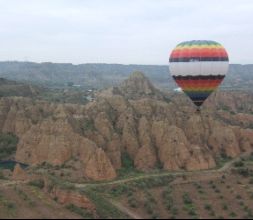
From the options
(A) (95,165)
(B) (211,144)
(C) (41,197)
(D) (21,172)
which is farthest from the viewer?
(B) (211,144)

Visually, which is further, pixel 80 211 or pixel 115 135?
pixel 115 135

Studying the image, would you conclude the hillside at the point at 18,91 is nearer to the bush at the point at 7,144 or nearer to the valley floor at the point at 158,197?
the bush at the point at 7,144

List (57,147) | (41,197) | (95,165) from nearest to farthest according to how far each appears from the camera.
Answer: (41,197) → (95,165) → (57,147)

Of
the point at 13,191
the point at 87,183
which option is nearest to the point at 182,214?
the point at 87,183

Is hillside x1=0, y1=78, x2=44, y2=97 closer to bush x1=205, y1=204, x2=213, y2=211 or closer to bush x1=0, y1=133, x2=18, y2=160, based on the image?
bush x1=0, y1=133, x2=18, y2=160

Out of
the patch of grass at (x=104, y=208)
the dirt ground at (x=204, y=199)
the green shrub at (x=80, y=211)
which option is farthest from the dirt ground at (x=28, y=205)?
the dirt ground at (x=204, y=199)

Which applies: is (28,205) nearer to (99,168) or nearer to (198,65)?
(99,168)

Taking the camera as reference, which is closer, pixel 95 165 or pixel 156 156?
pixel 95 165

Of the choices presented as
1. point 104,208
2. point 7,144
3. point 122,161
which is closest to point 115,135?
point 122,161

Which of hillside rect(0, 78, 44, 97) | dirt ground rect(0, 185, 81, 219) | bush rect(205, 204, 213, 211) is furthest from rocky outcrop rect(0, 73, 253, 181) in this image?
hillside rect(0, 78, 44, 97)

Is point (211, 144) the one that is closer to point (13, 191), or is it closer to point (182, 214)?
point (182, 214)
